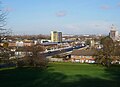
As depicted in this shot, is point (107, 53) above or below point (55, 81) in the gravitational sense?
above

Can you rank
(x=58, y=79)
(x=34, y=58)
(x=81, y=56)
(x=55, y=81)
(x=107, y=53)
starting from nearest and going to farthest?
1. (x=55, y=81)
2. (x=58, y=79)
3. (x=34, y=58)
4. (x=107, y=53)
5. (x=81, y=56)

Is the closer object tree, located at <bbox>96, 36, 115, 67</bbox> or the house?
tree, located at <bbox>96, 36, 115, 67</bbox>

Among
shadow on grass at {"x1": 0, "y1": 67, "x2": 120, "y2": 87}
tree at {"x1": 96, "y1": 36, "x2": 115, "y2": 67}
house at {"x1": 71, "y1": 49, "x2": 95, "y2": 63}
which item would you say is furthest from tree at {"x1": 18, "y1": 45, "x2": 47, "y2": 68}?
house at {"x1": 71, "y1": 49, "x2": 95, "y2": 63}

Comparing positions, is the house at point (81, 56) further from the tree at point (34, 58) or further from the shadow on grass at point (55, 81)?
the shadow on grass at point (55, 81)

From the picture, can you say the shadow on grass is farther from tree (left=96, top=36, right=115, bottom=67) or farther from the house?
the house

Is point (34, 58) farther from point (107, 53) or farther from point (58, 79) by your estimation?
point (58, 79)

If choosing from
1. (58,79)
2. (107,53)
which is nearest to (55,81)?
A: (58,79)

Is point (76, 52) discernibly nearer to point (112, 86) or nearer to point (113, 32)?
point (112, 86)

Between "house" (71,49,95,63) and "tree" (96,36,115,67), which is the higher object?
"tree" (96,36,115,67)

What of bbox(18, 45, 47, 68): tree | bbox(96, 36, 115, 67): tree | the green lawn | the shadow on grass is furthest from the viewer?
bbox(96, 36, 115, 67): tree

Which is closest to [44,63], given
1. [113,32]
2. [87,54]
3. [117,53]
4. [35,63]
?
[35,63]

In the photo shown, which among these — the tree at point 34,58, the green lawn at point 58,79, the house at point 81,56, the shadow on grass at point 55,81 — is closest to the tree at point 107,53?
the tree at point 34,58
